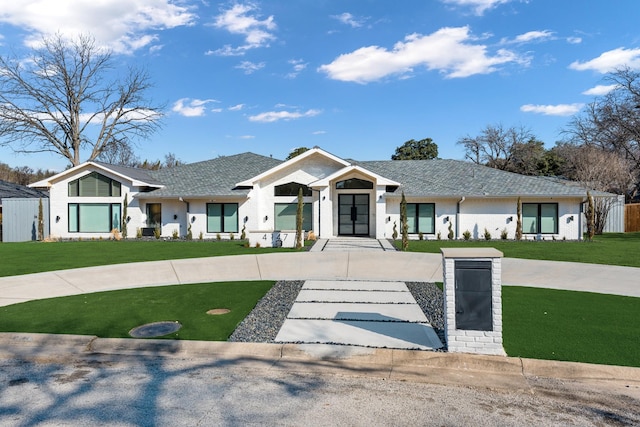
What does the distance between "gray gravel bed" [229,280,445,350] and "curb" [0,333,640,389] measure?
0.52m

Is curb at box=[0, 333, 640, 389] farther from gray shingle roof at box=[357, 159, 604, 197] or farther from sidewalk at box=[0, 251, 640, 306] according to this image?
gray shingle roof at box=[357, 159, 604, 197]

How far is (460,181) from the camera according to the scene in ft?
75.9

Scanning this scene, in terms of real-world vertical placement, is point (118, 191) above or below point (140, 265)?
above

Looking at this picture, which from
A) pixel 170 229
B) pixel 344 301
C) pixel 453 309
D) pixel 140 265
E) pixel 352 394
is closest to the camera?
→ pixel 352 394

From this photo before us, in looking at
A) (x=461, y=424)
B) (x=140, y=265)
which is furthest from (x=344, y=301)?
(x=140, y=265)

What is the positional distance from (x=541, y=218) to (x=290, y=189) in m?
13.3

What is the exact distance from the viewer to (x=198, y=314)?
7.86 m

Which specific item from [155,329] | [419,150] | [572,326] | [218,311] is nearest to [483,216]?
[572,326]

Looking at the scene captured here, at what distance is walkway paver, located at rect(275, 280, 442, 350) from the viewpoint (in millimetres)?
6367

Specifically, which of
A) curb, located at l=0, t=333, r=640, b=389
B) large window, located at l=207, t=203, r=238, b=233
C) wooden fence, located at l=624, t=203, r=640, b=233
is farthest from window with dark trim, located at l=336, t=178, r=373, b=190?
wooden fence, located at l=624, t=203, r=640, b=233

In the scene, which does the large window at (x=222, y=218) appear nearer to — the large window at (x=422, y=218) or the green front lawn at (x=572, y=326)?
the large window at (x=422, y=218)

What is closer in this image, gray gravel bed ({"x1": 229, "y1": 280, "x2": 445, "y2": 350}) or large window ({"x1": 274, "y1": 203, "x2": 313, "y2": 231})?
gray gravel bed ({"x1": 229, "y1": 280, "x2": 445, "y2": 350})

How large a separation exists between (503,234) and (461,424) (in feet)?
62.1

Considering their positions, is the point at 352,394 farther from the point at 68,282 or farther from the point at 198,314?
the point at 68,282
